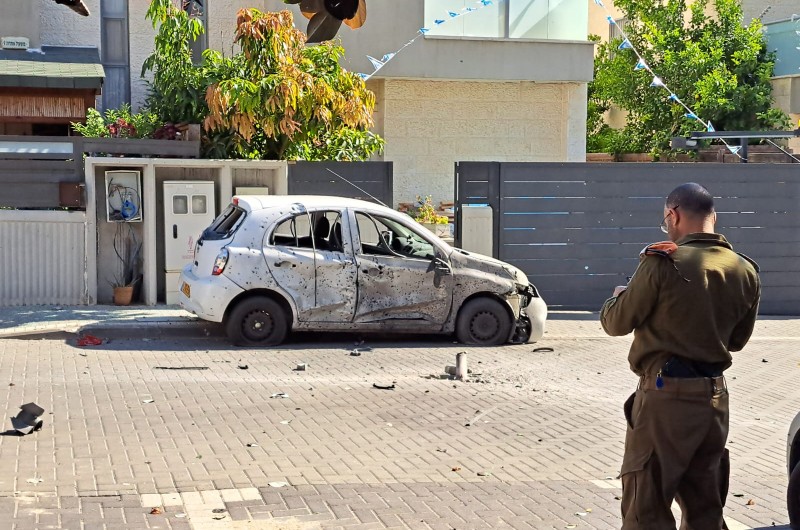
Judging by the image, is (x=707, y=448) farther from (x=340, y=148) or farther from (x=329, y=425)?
(x=340, y=148)

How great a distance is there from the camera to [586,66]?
21484mm

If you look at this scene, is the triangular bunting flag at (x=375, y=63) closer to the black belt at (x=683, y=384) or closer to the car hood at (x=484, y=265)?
the car hood at (x=484, y=265)

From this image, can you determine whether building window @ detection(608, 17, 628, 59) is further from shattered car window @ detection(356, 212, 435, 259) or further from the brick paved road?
the brick paved road

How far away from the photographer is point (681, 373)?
4863 mm

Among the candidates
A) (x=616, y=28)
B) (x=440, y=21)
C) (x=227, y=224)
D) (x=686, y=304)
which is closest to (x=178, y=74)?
(x=227, y=224)

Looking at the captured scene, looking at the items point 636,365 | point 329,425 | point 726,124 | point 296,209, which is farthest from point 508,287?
point 726,124

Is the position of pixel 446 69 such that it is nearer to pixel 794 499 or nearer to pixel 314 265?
pixel 314 265

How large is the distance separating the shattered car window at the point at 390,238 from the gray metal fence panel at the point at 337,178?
2471 millimetres

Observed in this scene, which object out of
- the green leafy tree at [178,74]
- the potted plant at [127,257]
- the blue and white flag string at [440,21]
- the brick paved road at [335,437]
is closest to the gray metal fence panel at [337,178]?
the green leafy tree at [178,74]

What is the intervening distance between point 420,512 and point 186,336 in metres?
7.51

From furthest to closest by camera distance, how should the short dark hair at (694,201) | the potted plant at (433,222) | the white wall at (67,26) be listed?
the white wall at (67,26) < the potted plant at (433,222) < the short dark hair at (694,201)

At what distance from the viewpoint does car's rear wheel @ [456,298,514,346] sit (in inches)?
512

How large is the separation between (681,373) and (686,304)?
1.04ft

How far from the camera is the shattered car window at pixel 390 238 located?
12.8 metres
